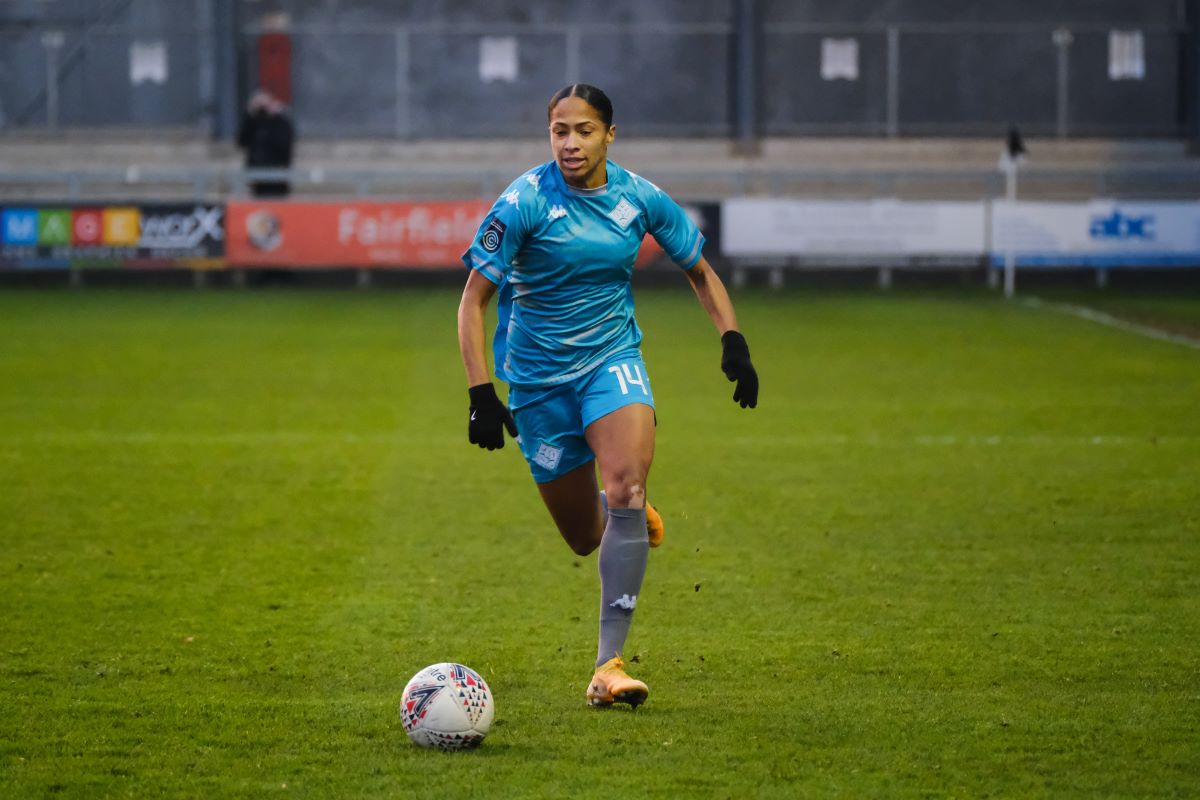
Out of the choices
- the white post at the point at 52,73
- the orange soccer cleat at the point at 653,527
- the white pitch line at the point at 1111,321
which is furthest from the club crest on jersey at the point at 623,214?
the white post at the point at 52,73

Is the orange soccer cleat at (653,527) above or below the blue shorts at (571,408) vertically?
below

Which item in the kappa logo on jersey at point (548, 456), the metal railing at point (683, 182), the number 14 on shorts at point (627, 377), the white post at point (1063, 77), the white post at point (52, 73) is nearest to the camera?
the number 14 on shorts at point (627, 377)

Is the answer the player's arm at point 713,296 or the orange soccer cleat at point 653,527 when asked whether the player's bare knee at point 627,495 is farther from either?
the player's arm at point 713,296

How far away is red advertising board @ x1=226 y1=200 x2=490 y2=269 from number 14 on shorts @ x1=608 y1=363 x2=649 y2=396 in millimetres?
19058

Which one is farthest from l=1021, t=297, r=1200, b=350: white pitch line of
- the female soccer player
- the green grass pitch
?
the female soccer player

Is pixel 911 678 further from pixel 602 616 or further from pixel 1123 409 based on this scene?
pixel 1123 409

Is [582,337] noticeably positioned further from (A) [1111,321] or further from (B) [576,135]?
(A) [1111,321]

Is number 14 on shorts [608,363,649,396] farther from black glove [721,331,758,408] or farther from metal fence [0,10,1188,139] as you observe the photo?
metal fence [0,10,1188,139]

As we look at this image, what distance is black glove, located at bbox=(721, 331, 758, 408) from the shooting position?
6.10 m

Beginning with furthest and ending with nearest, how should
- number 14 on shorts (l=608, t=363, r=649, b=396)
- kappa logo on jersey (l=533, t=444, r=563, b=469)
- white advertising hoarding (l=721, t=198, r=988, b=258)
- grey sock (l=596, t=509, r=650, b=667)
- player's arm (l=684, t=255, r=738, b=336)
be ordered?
white advertising hoarding (l=721, t=198, r=988, b=258) → player's arm (l=684, t=255, r=738, b=336) → kappa logo on jersey (l=533, t=444, r=563, b=469) → number 14 on shorts (l=608, t=363, r=649, b=396) → grey sock (l=596, t=509, r=650, b=667)

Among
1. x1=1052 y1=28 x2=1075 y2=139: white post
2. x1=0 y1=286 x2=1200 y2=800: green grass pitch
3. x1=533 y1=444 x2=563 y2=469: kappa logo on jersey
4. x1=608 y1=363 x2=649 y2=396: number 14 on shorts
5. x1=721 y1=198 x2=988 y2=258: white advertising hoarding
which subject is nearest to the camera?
x1=0 y1=286 x2=1200 y2=800: green grass pitch

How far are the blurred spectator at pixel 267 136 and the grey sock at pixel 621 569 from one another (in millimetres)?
21585

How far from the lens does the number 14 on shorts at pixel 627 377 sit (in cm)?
596

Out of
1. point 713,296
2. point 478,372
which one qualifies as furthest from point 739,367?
point 478,372
